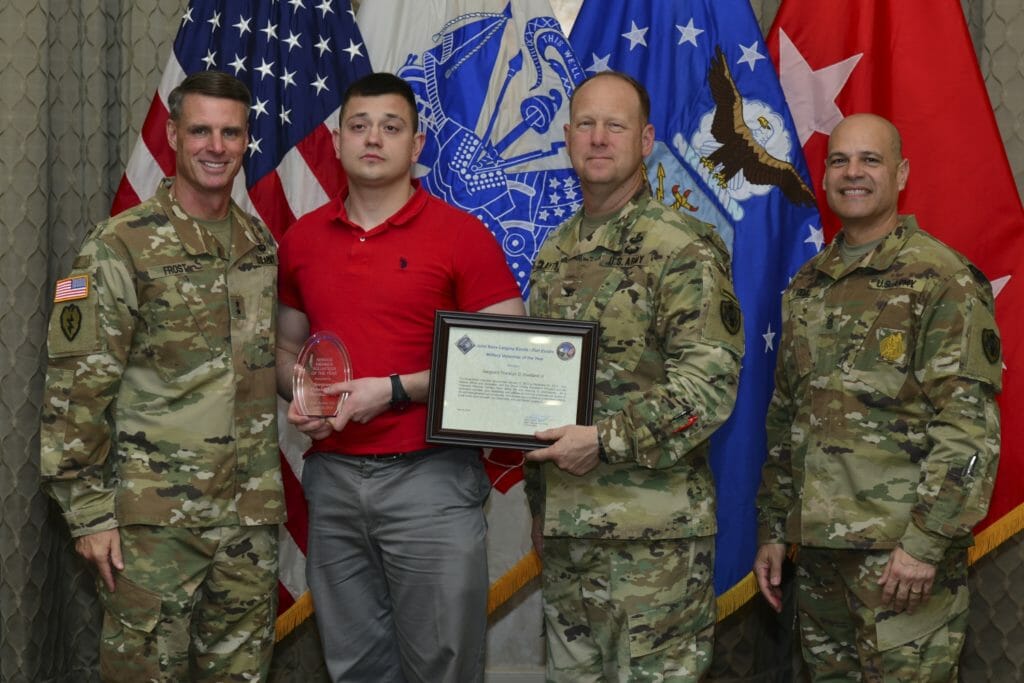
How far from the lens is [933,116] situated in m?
3.19

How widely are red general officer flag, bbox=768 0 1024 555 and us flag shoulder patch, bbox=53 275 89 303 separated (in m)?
2.28

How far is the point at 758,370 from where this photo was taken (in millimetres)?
3191

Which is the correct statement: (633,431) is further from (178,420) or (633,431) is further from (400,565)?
(178,420)

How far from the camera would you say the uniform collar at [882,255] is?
2436 millimetres

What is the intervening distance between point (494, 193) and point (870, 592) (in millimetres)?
1724

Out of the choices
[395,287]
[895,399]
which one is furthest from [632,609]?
[395,287]

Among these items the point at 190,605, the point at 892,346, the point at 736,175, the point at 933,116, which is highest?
the point at 933,116

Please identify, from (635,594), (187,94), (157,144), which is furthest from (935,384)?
(157,144)

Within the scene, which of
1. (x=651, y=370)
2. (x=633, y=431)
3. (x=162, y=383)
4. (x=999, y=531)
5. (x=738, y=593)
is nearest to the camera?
(x=633, y=431)

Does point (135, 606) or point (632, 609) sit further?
point (135, 606)

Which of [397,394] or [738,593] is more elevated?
[397,394]

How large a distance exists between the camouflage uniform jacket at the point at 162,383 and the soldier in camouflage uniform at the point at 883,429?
4.52ft

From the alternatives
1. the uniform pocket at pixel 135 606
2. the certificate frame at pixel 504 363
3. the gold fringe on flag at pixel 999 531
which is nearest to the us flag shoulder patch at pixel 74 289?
the uniform pocket at pixel 135 606

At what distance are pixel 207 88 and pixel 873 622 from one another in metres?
2.11
